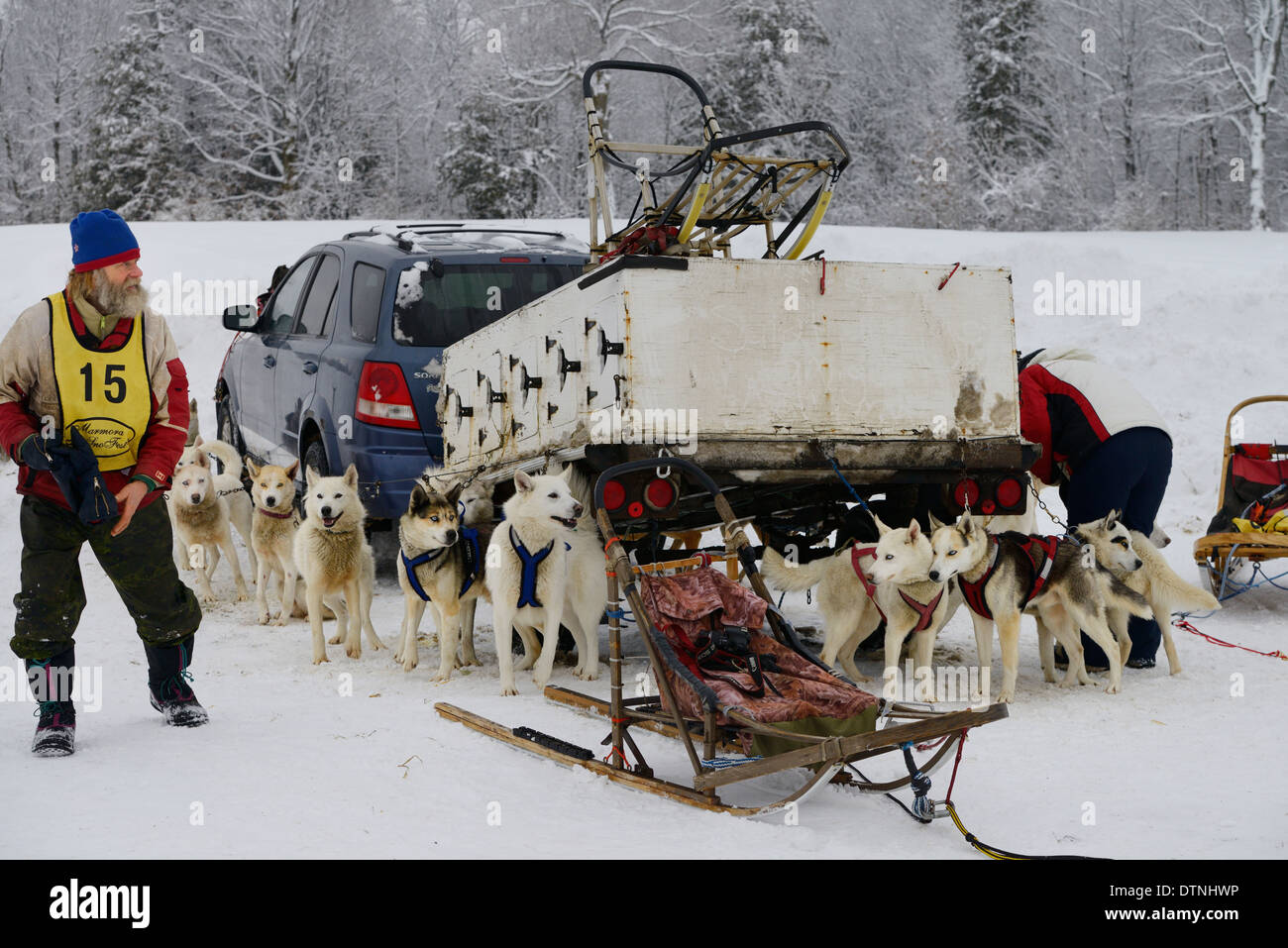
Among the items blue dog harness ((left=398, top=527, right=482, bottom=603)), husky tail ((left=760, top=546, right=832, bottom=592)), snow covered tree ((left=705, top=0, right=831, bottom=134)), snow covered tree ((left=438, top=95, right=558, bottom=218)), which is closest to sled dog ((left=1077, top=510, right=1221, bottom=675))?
husky tail ((left=760, top=546, right=832, bottom=592))

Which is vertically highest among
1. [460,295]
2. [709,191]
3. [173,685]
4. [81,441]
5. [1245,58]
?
[1245,58]

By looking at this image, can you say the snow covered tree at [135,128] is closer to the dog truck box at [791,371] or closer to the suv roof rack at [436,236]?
the suv roof rack at [436,236]

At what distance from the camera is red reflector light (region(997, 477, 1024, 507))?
5.49 metres

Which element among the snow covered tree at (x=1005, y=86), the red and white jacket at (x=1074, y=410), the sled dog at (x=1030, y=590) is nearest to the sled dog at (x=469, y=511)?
the sled dog at (x=1030, y=590)

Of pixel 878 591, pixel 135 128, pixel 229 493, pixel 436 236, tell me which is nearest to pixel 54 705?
pixel 878 591

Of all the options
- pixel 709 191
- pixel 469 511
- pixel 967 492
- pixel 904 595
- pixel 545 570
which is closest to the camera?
pixel 904 595

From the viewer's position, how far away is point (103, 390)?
4176 mm

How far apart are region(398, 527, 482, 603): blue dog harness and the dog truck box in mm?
737

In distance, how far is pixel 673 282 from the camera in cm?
484

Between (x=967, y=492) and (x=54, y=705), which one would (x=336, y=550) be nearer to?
(x=54, y=705)

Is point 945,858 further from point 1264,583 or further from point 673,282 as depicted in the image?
point 1264,583

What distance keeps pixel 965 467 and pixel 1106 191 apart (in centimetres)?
2902

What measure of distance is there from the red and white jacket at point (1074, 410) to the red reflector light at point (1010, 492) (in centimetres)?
64

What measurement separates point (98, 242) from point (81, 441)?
69 centimetres
